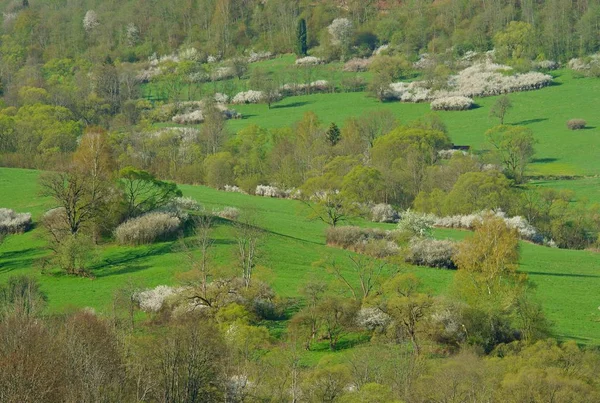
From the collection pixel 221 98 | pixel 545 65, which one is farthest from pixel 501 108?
pixel 221 98

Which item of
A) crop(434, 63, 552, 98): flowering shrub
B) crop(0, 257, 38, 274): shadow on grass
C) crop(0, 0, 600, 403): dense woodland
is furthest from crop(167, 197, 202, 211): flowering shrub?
crop(434, 63, 552, 98): flowering shrub

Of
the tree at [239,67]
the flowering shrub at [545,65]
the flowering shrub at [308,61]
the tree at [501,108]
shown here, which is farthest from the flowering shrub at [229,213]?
the flowering shrub at [308,61]

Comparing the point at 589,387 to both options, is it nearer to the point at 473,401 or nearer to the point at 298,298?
the point at 473,401

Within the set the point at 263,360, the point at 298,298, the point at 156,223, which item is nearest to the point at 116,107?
the point at 156,223

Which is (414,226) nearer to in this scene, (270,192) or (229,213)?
(229,213)

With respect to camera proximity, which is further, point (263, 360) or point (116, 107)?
point (116, 107)

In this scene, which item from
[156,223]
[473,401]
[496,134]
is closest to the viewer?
[473,401]

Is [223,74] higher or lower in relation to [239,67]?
lower

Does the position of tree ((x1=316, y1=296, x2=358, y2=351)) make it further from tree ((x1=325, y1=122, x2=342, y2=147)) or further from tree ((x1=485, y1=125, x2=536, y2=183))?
tree ((x1=325, y1=122, x2=342, y2=147))

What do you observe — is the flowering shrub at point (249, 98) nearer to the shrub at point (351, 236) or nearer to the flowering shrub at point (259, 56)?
the flowering shrub at point (259, 56)
